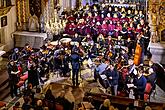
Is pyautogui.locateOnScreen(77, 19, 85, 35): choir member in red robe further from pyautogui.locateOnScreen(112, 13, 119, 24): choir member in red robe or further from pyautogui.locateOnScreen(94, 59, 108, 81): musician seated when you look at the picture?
pyautogui.locateOnScreen(94, 59, 108, 81): musician seated

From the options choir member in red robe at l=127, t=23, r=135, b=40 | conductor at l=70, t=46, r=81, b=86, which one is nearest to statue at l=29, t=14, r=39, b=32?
choir member in red robe at l=127, t=23, r=135, b=40

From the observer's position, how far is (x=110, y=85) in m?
13.9

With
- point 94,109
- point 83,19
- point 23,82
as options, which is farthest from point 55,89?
point 83,19

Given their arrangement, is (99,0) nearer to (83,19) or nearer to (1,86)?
(83,19)

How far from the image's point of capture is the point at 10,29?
20.8 meters

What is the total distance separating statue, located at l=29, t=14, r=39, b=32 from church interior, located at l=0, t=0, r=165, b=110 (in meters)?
0.06

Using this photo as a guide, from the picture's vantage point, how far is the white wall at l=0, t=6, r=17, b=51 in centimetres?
2025

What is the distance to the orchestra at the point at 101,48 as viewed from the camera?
14.3 metres

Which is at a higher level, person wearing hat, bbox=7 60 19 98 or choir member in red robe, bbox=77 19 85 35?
choir member in red robe, bbox=77 19 85 35

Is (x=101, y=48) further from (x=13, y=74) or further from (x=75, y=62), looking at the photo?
(x=13, y=74)

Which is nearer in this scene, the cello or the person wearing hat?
the person wearing hat

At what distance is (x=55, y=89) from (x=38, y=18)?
24.9 feet

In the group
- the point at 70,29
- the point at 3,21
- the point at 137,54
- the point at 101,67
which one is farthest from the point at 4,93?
the point at 70,29

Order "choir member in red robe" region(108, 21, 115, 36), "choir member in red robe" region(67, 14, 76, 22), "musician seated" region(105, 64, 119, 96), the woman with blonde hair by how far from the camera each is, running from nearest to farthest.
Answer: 1. the woman with blonde hair
2. "musician seated" region(105, 64, 119, 96)
3. "choir member in red robe" region(108, 21, 115, 36)
4. "choir member in red robe" region(67, 14, 76, 22)
